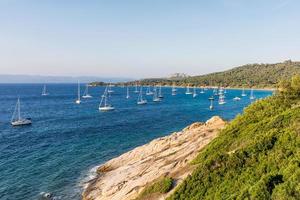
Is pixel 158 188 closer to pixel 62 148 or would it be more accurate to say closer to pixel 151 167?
pixel 151 167

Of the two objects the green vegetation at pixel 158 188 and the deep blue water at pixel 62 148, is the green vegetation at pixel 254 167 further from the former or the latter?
the deep blue water at pixel 62 148

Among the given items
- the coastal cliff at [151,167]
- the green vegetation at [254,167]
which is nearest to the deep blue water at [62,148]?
the coastal cliff at [151,167]

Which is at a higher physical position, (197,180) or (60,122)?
(197,180)

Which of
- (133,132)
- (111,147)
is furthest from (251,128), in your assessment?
(133,132)

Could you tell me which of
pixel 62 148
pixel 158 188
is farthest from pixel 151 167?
pixel 62 148

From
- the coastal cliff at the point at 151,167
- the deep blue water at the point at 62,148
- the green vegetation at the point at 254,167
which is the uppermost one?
the green vegetation at the point at 254,167

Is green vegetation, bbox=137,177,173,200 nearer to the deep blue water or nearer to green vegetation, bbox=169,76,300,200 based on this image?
green vegetation, bbox=169,76,300,200

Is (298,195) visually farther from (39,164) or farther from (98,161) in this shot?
(39,164)

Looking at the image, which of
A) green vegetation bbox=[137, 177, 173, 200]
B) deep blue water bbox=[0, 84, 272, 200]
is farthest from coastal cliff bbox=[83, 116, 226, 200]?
deep blue water bbox=[0, 84, 272, 200]
